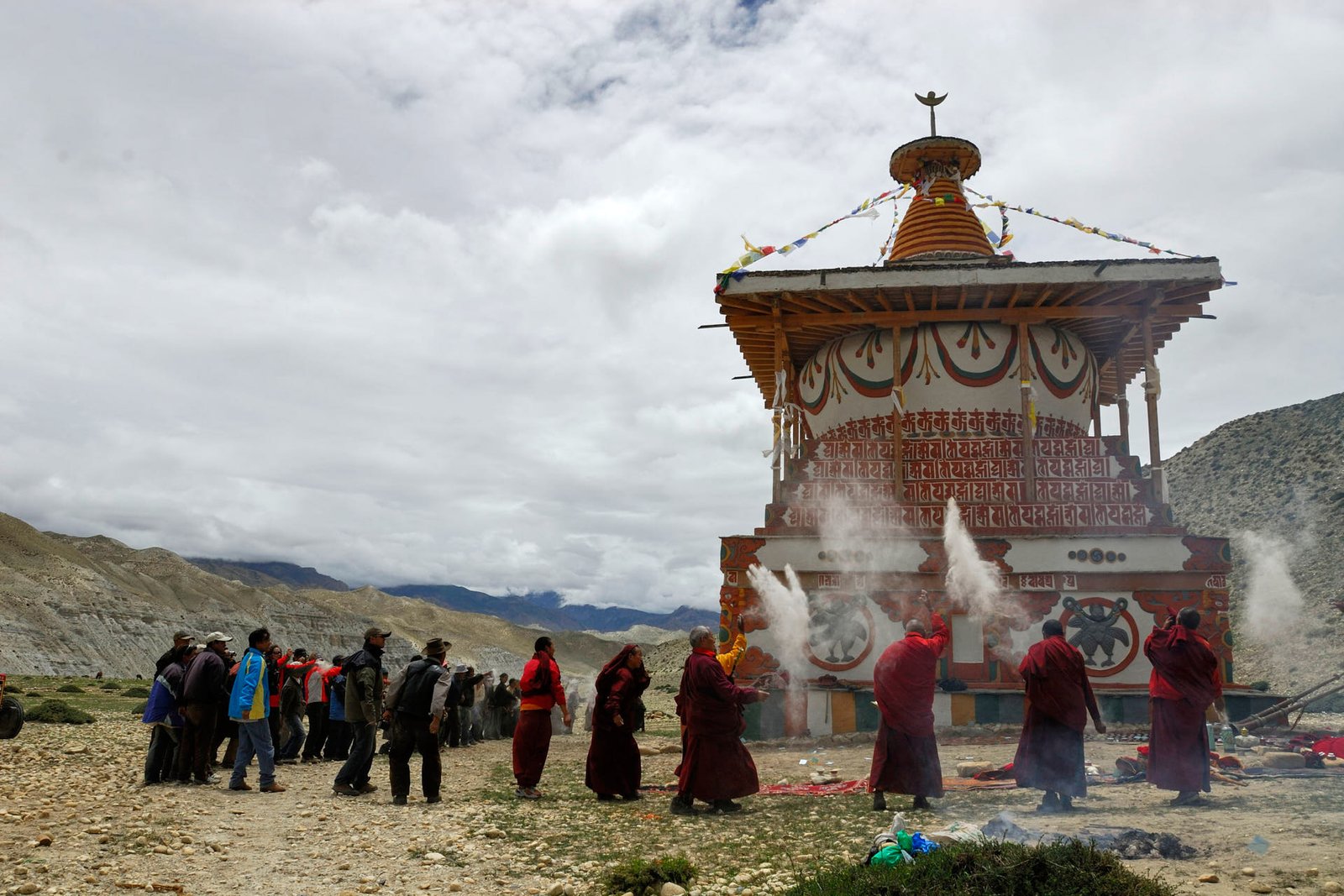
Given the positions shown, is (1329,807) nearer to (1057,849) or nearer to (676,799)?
(1057,849)

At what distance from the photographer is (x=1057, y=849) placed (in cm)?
493

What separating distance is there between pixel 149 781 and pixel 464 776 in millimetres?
3421

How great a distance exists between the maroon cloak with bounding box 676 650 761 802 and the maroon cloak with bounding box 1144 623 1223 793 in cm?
357

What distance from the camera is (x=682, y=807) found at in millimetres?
8719

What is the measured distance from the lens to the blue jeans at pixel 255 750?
995cm

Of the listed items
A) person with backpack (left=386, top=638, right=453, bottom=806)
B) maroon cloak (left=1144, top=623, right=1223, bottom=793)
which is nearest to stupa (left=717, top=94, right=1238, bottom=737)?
maroon cloak (left=1144, top=623, right=1223, bottom=793)

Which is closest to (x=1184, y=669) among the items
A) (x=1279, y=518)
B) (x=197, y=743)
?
(x=197, y=743)

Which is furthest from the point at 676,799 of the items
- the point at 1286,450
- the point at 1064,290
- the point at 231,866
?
the point at 1286,450

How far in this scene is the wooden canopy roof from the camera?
17344 millimetres

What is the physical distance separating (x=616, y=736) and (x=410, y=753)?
202cm

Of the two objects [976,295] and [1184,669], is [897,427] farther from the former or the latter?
[1184,669]

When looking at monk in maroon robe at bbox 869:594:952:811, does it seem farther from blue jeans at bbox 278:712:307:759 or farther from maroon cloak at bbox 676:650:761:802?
blue jeans at bbox 278:712:307:759

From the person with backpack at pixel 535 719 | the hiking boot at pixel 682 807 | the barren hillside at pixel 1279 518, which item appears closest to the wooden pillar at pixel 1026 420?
the person with backpack at pixel 535 719

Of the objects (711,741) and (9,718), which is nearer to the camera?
(711,741)
